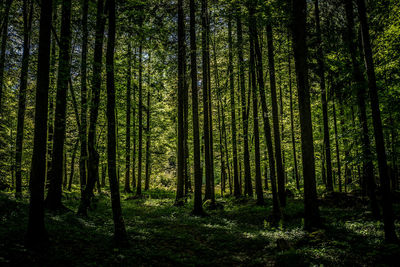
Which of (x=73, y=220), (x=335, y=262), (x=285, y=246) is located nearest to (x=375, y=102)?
(x=335, y=262)

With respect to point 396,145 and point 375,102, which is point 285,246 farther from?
point 396,145

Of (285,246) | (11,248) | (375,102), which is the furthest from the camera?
(285,246)

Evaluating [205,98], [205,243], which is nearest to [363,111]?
[205,243]

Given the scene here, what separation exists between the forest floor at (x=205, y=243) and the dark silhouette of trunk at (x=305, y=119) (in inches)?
28.6

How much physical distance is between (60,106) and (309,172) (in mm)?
11174

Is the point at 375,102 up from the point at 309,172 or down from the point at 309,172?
up

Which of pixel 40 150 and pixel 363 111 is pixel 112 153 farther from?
pixel 363 111

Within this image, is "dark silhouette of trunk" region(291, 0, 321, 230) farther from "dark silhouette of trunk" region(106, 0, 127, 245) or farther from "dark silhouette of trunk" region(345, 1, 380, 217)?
"dark silhouette of trunk" region(106, 0, 127, 245)

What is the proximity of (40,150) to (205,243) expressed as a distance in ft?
20.2

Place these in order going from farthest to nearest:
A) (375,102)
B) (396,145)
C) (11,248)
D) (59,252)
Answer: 1. (396,145)
2. (375,102)
3. (59,252)
4. (11,248)

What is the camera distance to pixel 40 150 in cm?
646

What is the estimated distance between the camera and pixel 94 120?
33.4 ft

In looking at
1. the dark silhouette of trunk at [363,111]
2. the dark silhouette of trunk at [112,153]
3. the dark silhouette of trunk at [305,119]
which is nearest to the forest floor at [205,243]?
the dark silhouette of trunk at [112,153]

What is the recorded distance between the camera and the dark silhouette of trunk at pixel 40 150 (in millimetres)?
6309
